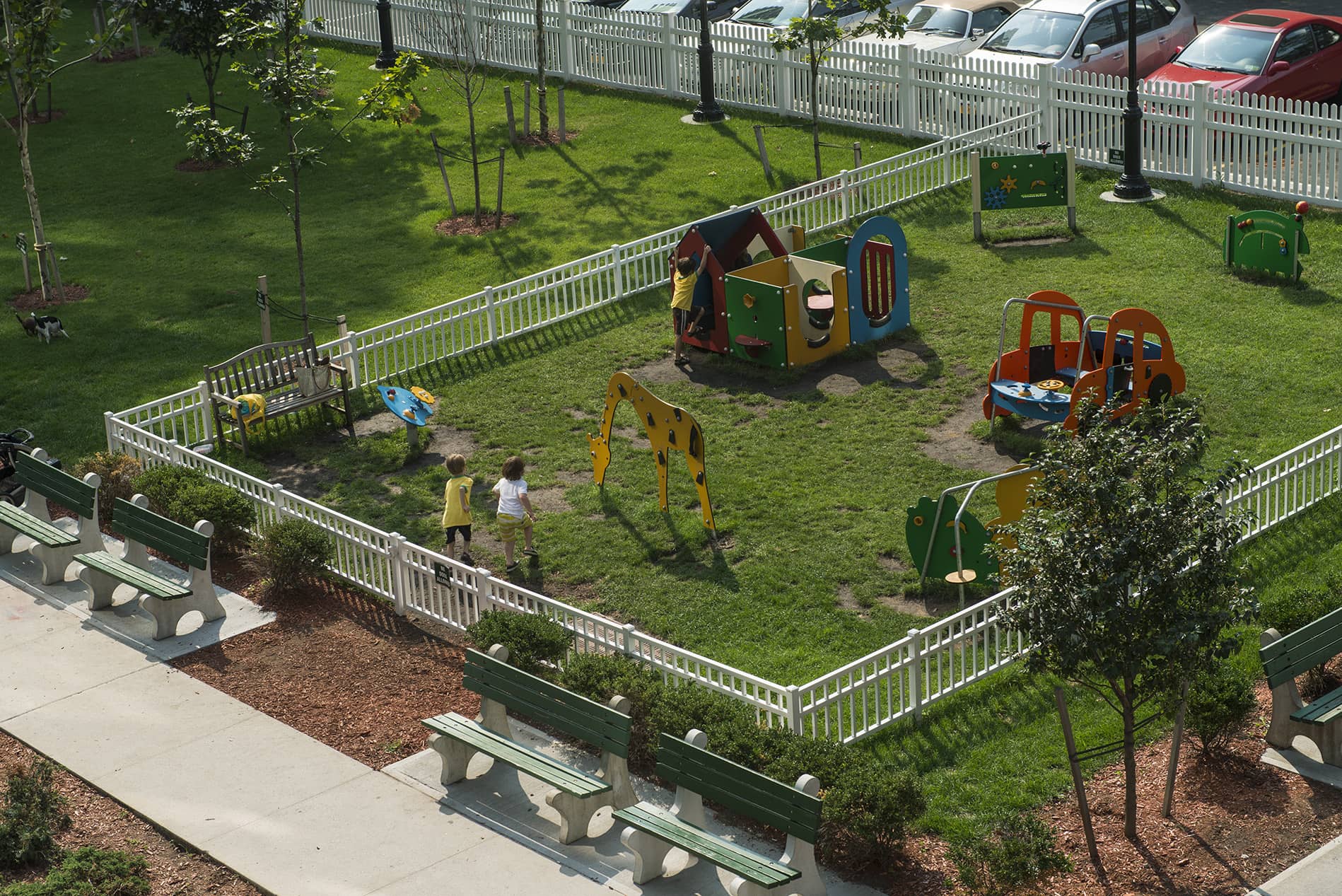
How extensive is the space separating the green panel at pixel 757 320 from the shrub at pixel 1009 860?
822 centimetres

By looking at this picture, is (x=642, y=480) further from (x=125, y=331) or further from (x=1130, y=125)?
(x=1130, y=125)

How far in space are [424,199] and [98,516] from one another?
366 inches

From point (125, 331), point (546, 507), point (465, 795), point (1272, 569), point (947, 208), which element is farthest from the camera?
point (947, 208)

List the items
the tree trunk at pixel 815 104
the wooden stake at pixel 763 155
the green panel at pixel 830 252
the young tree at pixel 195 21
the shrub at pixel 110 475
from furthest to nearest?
the young tree at pixel 195 21 < the wooden stake at pixel 763 155 < the tree trunk at pixel 815 104 < the green panel at pixel 830 252 < the shrub at pixel 110 475

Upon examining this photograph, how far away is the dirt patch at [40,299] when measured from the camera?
65.7ft

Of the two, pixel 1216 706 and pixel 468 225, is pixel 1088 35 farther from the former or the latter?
pixel 1216 706

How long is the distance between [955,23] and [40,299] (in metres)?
13.9

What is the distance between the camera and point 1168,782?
9.70 m

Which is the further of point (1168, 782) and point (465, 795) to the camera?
point (465, 795)

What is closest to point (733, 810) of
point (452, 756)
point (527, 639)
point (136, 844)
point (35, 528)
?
point (452, 756)

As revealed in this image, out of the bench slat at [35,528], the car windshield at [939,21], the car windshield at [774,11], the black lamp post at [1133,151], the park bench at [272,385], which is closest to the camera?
the bench slat at [35,528]

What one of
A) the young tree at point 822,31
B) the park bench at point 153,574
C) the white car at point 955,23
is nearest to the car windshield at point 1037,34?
the white car at point 955,23

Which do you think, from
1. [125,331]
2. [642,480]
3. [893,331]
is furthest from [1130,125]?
[125,331]

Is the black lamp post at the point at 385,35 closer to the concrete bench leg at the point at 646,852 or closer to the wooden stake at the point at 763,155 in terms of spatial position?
the wooden stake at the point at 763,155
